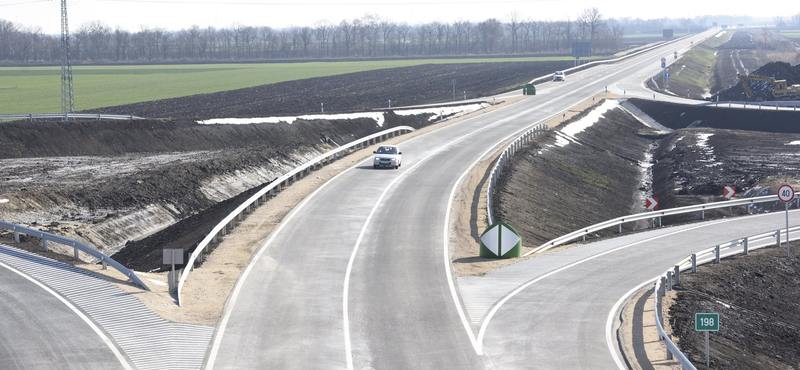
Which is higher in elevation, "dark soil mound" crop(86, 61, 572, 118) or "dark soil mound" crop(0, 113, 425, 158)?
"dark soil mound" crop(86, 61, 572, 118)

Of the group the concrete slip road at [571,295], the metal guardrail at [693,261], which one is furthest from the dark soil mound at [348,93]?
the metal guardrail at [693,261]

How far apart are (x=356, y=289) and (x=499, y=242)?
666 cm

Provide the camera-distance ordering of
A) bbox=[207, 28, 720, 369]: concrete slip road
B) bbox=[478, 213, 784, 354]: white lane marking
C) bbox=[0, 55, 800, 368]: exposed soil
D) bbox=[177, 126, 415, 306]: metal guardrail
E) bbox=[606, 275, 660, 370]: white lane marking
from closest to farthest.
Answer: bbox=[606, 275, 660, 370]: white lane marking, bbox=[207, 28, 720, 369]: concrete slip road, bbox=[478, 213, 784, 354]: white lane marking, bbox=[177, 126, 415, 306]: metal guardrail, bbox=[0, 55, 800, 368]: exposed soil

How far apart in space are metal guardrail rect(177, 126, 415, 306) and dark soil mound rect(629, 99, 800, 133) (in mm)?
28264

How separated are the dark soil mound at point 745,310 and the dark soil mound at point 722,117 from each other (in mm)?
44966

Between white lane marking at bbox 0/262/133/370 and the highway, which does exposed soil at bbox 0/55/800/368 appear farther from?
white lane marking at bbox 0/262/133/370

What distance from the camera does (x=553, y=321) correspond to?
876 inches

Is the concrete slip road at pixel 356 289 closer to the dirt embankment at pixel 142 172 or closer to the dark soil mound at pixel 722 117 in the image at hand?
the dirt embankment at pixel 142 172

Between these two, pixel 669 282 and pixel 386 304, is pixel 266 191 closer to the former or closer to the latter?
pixel 386 304

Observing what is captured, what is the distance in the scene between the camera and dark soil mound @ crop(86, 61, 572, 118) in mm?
Answer: 83688

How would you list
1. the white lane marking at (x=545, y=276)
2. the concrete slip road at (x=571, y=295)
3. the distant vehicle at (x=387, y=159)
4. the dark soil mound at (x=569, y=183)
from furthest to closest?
1. the distant vehicle at (x=387, y=159)
2. the dark soil mound at (x=569, y=183)
3. the white lane marking at (x=545, y=276)
4. the concrete slip road at (x=571, y=295)

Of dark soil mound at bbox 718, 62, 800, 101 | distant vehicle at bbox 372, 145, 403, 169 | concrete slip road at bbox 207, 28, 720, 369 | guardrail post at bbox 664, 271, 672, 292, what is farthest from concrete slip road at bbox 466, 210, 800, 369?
dark soil mound at bbox 718, 62, 800, 101

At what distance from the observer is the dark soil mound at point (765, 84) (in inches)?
3516

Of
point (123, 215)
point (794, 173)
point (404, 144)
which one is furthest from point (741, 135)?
point (123, 215)
